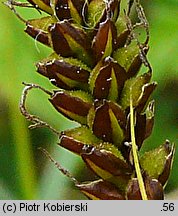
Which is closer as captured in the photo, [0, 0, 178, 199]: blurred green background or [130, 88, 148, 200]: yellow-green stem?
[130, 88, 148, 200]: yellow-green stem

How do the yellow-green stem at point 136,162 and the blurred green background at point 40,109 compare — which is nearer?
the yellow-green stem at point 136,162

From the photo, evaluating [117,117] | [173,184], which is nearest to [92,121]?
[117,117]

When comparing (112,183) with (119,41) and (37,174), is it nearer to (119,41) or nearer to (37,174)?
(119,41)

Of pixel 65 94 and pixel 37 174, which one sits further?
pixel 37 174

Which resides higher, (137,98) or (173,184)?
(137,98)

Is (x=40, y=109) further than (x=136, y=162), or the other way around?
(x=40, y=109)

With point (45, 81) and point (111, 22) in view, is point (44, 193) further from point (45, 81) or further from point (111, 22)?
point (111, 22)


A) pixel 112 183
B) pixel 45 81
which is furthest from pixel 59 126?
pixel 112 183
